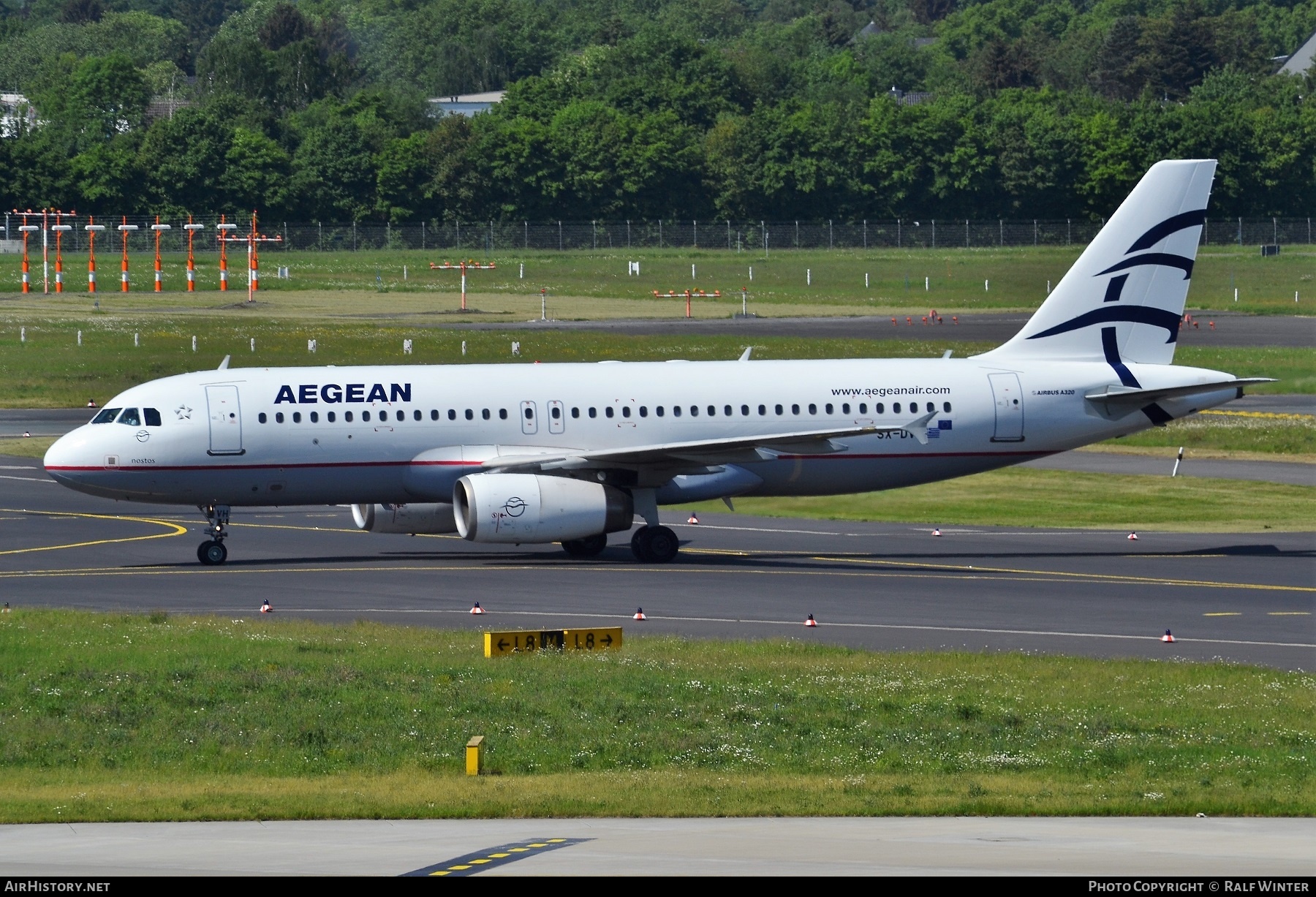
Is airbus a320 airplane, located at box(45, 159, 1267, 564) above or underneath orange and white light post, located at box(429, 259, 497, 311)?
underneath

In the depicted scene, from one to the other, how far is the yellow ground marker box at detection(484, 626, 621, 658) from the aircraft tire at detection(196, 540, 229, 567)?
14.2 metres

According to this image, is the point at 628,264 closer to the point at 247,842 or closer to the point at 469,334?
the point at 469,334

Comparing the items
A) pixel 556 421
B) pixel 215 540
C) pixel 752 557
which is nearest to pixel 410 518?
pixel 556 421

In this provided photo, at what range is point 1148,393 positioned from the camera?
1783 inches

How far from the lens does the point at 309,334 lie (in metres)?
95.6

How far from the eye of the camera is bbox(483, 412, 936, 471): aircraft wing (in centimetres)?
4222

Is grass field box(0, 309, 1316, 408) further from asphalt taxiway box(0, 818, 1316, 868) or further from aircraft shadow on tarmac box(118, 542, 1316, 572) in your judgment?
asphalt taxiway box(0, 818, 1316, 868)

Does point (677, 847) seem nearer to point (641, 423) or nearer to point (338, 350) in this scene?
point (641, 423)

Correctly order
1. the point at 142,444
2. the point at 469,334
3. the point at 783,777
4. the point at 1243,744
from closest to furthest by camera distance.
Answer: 1. the point at 783,777
2. the point at 1243,744
3. the point at 142,444
4. the point at 469,334

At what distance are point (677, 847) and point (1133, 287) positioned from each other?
33.0 metres

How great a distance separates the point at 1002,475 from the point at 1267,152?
4219 inches

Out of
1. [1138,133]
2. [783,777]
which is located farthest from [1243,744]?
[1138,133]

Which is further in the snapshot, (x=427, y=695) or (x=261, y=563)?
(x=261, y=563)

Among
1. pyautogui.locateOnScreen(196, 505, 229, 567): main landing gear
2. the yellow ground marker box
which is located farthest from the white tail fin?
the yellow ground marker box
